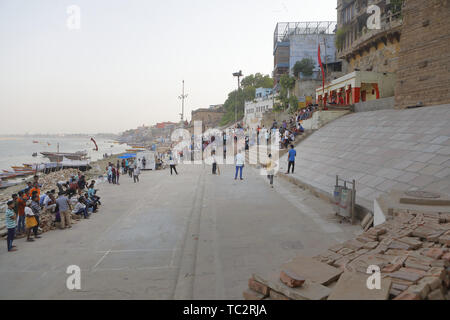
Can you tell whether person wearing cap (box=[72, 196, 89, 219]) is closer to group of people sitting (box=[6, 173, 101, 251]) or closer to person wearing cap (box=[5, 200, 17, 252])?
group of people sitting (box=[6, 173, 101, 251])

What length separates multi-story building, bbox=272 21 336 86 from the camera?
43.3 meters

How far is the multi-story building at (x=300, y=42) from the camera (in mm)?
43281

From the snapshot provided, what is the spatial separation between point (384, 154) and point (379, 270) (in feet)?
28.8

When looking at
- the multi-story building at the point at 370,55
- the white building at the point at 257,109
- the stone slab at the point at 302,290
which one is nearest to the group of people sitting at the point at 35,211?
the stone slab at the point at 302,290

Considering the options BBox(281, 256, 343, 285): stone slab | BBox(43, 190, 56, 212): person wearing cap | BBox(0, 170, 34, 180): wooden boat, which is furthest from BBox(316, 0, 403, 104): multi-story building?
BBox(0, 170, 34, 180): wooden boat

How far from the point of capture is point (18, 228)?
Answer: 7816 millimetres

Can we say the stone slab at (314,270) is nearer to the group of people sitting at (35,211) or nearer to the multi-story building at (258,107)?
the group of people sitting at (35,211)

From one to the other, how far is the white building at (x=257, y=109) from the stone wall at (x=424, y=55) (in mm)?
32690

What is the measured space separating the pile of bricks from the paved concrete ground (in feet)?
3.78

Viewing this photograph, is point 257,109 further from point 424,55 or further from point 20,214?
point 20,214

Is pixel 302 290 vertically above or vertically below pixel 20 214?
above

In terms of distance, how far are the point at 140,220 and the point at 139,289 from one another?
4.12 metres

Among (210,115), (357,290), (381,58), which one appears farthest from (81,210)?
(210,115)

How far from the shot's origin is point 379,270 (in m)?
3.29
